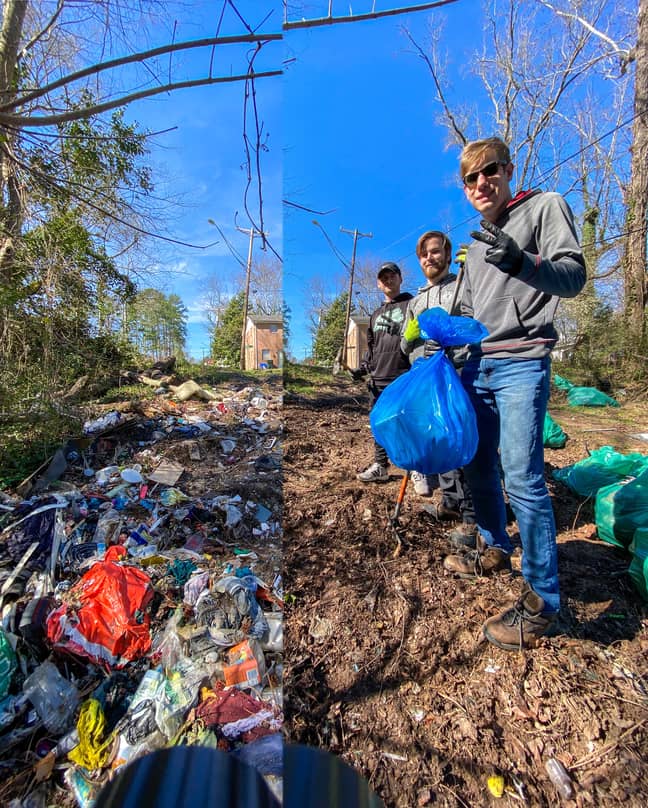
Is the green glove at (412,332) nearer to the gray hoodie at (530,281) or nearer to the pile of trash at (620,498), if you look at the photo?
the gray hoodie at (530,281)

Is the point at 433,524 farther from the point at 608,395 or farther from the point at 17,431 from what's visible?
the point at 608,395

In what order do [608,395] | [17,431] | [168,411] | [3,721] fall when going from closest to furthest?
[3,721] < [17,431] < [168,411] < [608,395]

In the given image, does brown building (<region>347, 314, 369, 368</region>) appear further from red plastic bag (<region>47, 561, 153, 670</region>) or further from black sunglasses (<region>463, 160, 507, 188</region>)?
red plastic bag (<region>47, 561, 153, 670</region>)

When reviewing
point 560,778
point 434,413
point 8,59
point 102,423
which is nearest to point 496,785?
point 560,778

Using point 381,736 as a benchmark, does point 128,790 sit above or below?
above

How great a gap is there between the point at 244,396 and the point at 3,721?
585cm

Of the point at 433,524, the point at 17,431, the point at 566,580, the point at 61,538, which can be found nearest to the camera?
the point at 566,580

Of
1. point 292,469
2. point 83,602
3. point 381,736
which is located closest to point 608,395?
point 292,469

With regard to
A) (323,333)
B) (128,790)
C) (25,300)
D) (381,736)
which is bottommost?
(381,736)

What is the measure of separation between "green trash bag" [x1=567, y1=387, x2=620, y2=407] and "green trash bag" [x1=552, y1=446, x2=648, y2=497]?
365 centimetres

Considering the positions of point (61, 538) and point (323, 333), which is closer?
point (61, 538)

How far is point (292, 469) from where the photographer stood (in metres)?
3.09

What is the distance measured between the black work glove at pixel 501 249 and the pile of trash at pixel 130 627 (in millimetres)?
1156

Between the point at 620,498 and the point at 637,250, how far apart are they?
21.6 feet
